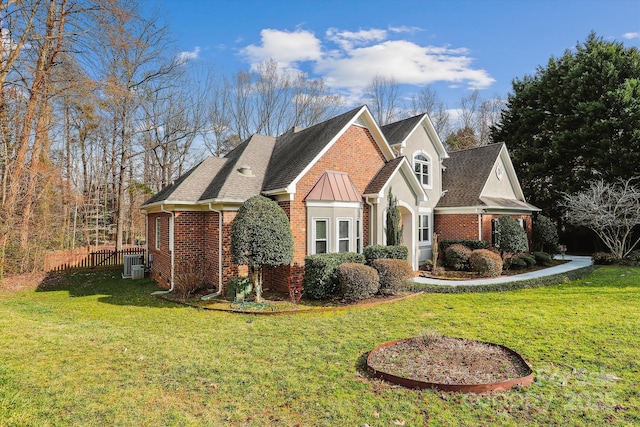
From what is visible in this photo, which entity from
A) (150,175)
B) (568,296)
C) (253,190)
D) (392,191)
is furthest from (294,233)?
(150,175)

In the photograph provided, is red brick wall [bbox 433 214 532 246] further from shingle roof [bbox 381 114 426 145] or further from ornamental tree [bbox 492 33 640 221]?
ornamental tree [bbox 492 33 640 221]

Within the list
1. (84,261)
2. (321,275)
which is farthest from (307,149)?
(84,261)

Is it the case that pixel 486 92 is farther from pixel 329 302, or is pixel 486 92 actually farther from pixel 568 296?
pixel 329 302

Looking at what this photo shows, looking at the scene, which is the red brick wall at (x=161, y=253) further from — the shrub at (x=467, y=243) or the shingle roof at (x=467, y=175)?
the shingle roof at (x=467, y=175)

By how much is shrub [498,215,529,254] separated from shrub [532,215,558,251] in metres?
5.16

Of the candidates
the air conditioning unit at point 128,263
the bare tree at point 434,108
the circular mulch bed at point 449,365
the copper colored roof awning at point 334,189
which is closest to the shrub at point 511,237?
the copper colored roof awning at point 334,189

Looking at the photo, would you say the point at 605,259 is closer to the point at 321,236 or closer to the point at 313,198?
the point at 321,236

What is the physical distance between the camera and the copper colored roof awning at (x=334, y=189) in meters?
12.8

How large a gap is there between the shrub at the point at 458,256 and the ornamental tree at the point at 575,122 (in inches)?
552

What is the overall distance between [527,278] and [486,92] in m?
36.7

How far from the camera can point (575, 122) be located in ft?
84.5

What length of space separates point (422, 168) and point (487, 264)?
6970 mm

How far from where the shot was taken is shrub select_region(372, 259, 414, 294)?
12.1 meters

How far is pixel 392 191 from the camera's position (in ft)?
49.9
